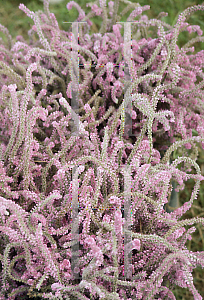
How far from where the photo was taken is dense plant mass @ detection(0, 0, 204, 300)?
36 centimetres

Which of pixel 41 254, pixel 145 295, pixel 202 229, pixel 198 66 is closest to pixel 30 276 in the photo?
pixel 41 254

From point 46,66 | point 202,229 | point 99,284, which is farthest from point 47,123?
point 202,229

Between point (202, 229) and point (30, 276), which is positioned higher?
A: point (30, 276)

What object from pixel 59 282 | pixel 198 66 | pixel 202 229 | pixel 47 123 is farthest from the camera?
pixel 202 229

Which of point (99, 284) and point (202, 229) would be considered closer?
point (99, 284)

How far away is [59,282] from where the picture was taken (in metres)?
0.36

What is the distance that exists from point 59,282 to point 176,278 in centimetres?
16

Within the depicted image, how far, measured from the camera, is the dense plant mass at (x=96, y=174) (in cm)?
36

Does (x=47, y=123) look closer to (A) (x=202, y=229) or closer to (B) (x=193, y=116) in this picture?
(B) (x=193, y=116)

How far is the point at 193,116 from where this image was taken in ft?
1.81

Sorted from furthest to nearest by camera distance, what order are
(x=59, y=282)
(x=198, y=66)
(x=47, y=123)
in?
1. (x=198, y=66)
2. (x=47, y=123)
3. (x=59, y=282)

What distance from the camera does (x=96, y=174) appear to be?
42 cm

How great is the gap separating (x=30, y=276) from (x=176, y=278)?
20 cm

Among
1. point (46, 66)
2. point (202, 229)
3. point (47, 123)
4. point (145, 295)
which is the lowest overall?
point (202, 229)
